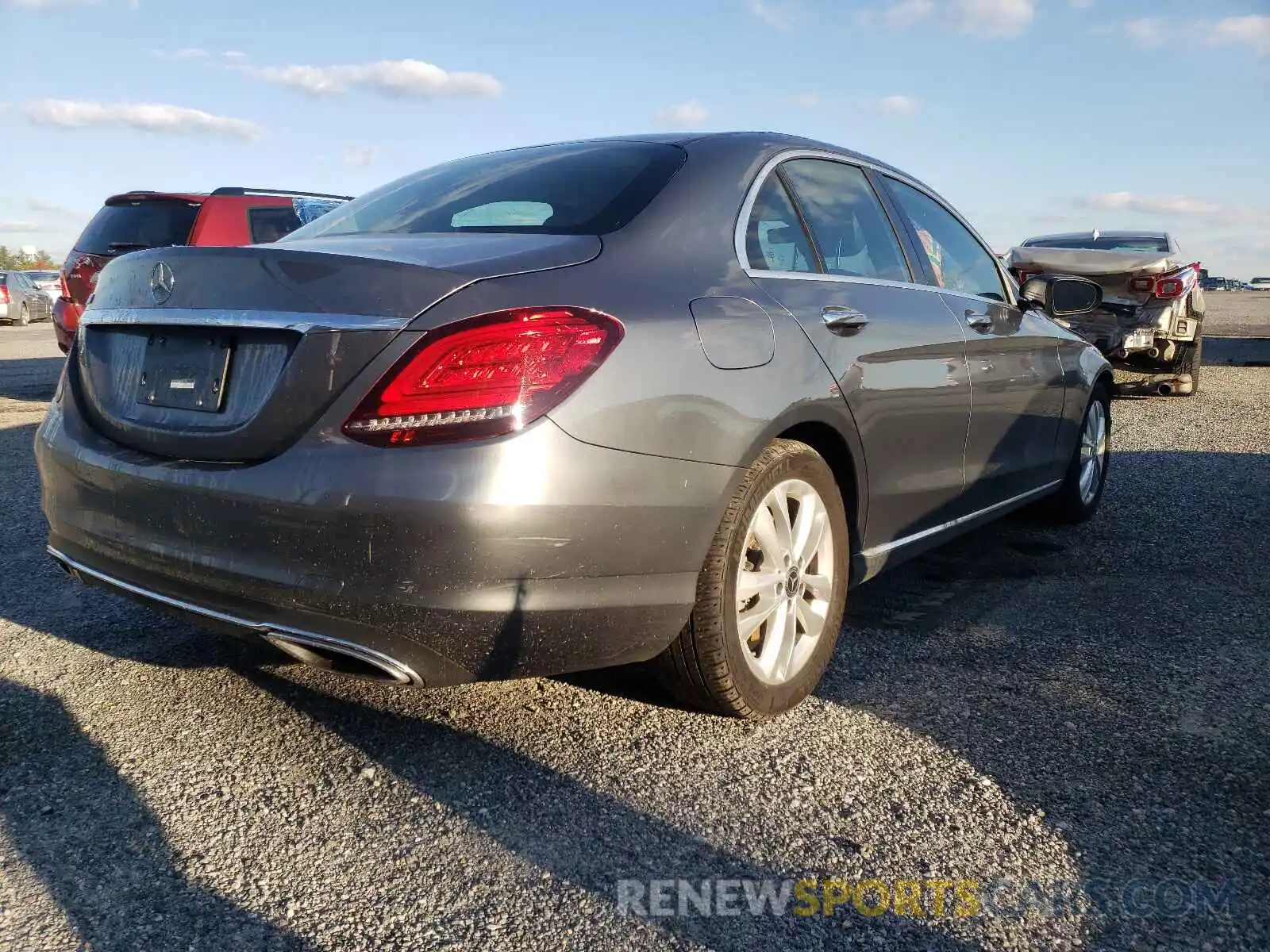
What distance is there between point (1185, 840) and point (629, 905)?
1156 millimetres

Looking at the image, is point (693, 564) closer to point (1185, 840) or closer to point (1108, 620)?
point (1185, 840)

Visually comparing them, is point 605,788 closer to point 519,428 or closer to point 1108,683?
point 519,428

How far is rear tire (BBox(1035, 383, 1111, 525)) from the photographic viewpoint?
4938 mm

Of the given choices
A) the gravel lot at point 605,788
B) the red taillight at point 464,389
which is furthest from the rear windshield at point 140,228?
the red taillight at point 464,389

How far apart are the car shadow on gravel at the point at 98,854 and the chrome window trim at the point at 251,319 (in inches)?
40.7

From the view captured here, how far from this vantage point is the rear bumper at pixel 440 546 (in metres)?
2.10

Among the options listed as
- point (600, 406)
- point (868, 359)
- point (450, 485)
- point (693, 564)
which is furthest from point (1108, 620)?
point (450, 485)

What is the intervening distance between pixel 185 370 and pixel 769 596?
1.49 metres

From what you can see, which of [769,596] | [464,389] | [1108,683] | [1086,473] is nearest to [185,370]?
[464,389]

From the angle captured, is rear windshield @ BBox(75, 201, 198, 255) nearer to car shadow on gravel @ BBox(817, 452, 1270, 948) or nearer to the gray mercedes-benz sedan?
the gray mercedes-benz sedan

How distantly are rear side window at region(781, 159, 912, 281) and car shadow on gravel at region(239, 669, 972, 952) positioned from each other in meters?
1.65

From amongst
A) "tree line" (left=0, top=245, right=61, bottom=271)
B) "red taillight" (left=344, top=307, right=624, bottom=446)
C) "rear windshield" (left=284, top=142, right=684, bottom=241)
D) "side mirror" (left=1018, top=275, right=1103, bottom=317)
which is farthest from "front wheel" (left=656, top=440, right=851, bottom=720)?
"tree line" (left=0, top=245, right=61, bottom=271)

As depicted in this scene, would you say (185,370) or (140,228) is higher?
(140,228)

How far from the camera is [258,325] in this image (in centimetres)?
223
